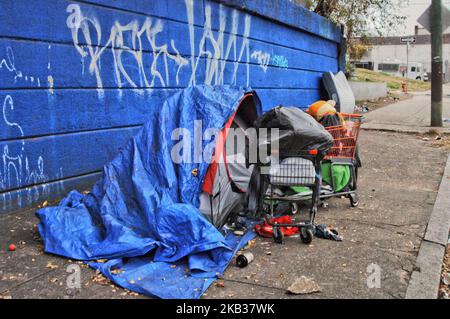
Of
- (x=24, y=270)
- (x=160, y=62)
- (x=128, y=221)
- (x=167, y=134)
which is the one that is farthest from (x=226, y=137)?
(x=160, y=62)

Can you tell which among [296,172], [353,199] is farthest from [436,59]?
[296,172]

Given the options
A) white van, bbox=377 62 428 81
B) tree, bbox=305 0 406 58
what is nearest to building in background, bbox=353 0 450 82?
white van, bbox=377 62 428 81

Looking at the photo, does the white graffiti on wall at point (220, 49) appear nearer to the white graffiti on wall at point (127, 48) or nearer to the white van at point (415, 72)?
the white graffiti on wall at point (127, 48)

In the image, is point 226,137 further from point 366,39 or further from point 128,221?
point 366,39

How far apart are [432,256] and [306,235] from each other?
3.59 ft

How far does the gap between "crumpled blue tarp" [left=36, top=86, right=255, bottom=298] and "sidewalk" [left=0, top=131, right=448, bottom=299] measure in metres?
0.16

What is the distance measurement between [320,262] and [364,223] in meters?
1.28

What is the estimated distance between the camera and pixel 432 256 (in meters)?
4.02

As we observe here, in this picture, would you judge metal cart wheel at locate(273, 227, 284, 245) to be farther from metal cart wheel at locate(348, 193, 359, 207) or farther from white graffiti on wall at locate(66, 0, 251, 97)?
white graffiti on wall at locate(66, 0, 251, 97)

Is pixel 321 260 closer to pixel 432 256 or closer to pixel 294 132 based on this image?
pixel 432 256

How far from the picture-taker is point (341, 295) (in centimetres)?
326

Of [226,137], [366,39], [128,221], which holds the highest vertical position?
[366,39]

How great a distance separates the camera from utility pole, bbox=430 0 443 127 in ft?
40.4

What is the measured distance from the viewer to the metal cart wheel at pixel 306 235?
423cm
